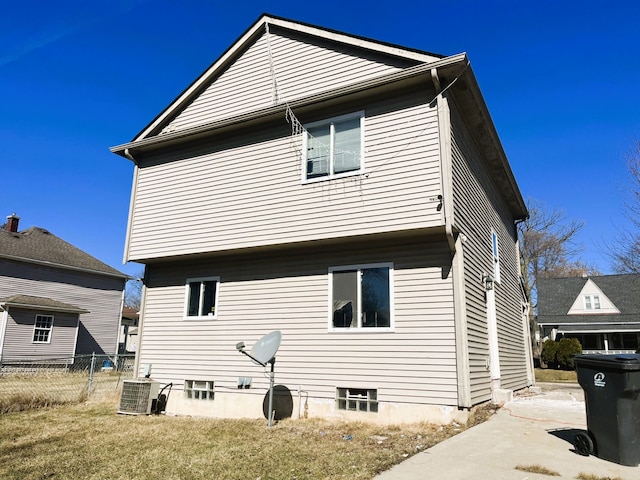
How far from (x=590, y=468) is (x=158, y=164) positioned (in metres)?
11.0

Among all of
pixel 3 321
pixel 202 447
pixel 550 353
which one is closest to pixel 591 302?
pixel 550 353

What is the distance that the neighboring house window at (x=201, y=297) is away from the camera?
10.9 metres

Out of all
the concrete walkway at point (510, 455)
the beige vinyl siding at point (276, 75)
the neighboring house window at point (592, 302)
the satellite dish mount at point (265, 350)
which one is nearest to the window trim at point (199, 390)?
the satellite dish mount at point (265, 350)

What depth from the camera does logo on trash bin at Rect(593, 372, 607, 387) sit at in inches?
212

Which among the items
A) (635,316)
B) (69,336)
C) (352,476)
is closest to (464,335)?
(352,476)

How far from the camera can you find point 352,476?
5117 mm

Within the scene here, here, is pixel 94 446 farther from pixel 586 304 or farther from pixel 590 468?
pixel 586 304

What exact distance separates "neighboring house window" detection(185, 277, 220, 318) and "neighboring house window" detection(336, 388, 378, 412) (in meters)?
3.66

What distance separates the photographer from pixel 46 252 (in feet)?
84.5

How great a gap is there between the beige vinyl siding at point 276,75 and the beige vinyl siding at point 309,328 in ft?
11.7

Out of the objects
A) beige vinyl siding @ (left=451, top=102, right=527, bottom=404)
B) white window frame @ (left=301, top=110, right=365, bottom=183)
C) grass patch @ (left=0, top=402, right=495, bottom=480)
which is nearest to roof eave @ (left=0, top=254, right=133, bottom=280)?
grass patch @ (left=0, top=402, right=495, bottom=480)

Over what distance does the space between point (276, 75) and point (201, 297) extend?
5.54 metres

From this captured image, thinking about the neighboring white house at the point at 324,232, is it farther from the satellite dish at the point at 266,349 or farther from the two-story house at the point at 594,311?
the two-story house at the point at 594,311

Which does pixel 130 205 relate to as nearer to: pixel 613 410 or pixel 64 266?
pixel 613 410
